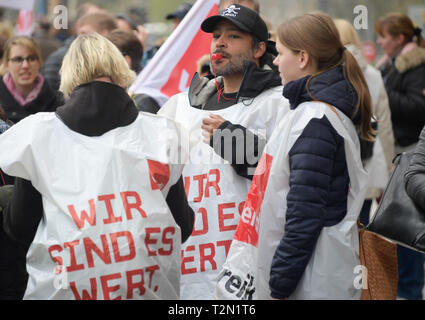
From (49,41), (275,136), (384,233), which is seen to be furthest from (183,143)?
(49,41)

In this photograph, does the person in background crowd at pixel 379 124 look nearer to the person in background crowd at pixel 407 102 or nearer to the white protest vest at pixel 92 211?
the person in background crowd at pixel 407 102

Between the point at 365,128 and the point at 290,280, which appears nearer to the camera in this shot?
the point at 290,280

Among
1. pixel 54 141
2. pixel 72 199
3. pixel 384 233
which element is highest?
pixel 54 141

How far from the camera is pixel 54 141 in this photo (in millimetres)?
3393

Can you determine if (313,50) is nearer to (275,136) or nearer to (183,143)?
(275,136)

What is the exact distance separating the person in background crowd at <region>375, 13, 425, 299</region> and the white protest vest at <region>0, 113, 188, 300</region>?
3.93 metres

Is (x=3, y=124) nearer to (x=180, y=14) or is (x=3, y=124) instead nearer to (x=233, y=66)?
(x=233, y=66)

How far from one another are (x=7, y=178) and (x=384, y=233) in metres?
2.01

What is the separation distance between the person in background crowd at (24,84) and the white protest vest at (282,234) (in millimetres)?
2974

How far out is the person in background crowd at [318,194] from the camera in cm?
355

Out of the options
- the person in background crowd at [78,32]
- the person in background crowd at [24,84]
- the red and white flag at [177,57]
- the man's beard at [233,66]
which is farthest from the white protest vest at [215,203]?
the person in background crowd at [78,32]

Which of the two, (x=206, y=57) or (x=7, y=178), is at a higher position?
(x=206, y=57)

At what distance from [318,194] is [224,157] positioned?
0.81m

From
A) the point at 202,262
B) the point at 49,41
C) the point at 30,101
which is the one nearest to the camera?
the point at 202,262
